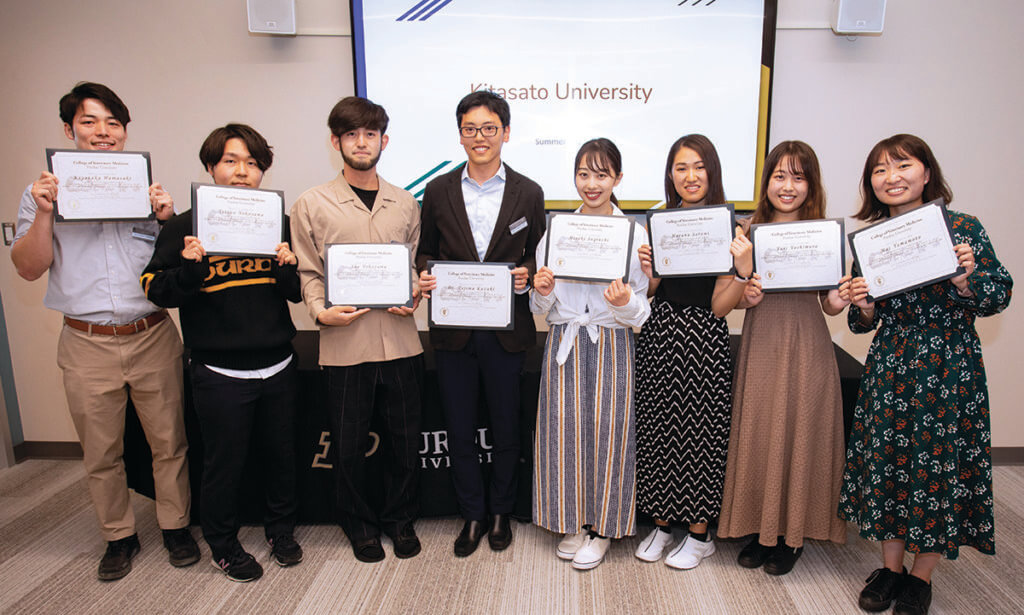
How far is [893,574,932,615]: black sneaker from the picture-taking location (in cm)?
197

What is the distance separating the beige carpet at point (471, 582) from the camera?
6.80 ft

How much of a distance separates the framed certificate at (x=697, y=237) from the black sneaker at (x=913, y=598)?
4.19ft

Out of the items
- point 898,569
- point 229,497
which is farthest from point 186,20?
point 898,569

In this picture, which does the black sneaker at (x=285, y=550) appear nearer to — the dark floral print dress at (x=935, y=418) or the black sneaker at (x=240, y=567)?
the black sneaker at (x=240, y=567)

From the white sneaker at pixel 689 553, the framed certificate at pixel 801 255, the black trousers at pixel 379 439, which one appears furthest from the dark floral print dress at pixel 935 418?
the black trousers at pixel 379 439

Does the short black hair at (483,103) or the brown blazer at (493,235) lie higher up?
the short black hair at (483,103)

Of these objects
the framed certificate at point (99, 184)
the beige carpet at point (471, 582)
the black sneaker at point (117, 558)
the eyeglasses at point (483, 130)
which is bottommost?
the beige carpet at point (471, 582)

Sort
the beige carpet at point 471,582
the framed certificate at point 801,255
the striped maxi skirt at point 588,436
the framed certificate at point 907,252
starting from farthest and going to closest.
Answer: the striped maxi skirt at point 588,436
the beige carpet at point 471,582
the framed certificate at point 801,255
the framed certificate at point 907,252

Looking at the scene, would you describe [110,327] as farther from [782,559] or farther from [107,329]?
[782,559]

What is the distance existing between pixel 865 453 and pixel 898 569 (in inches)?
18.4

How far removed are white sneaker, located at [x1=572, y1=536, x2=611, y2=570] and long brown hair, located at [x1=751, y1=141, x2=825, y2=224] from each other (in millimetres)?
1391

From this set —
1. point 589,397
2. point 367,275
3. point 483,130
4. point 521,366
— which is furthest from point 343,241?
point 589,397

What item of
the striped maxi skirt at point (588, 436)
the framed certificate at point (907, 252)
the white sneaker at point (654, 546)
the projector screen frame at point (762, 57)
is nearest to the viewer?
the framed certificate at point (907, 252)

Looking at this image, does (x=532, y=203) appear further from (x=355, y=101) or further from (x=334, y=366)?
(x=334, y=366)
